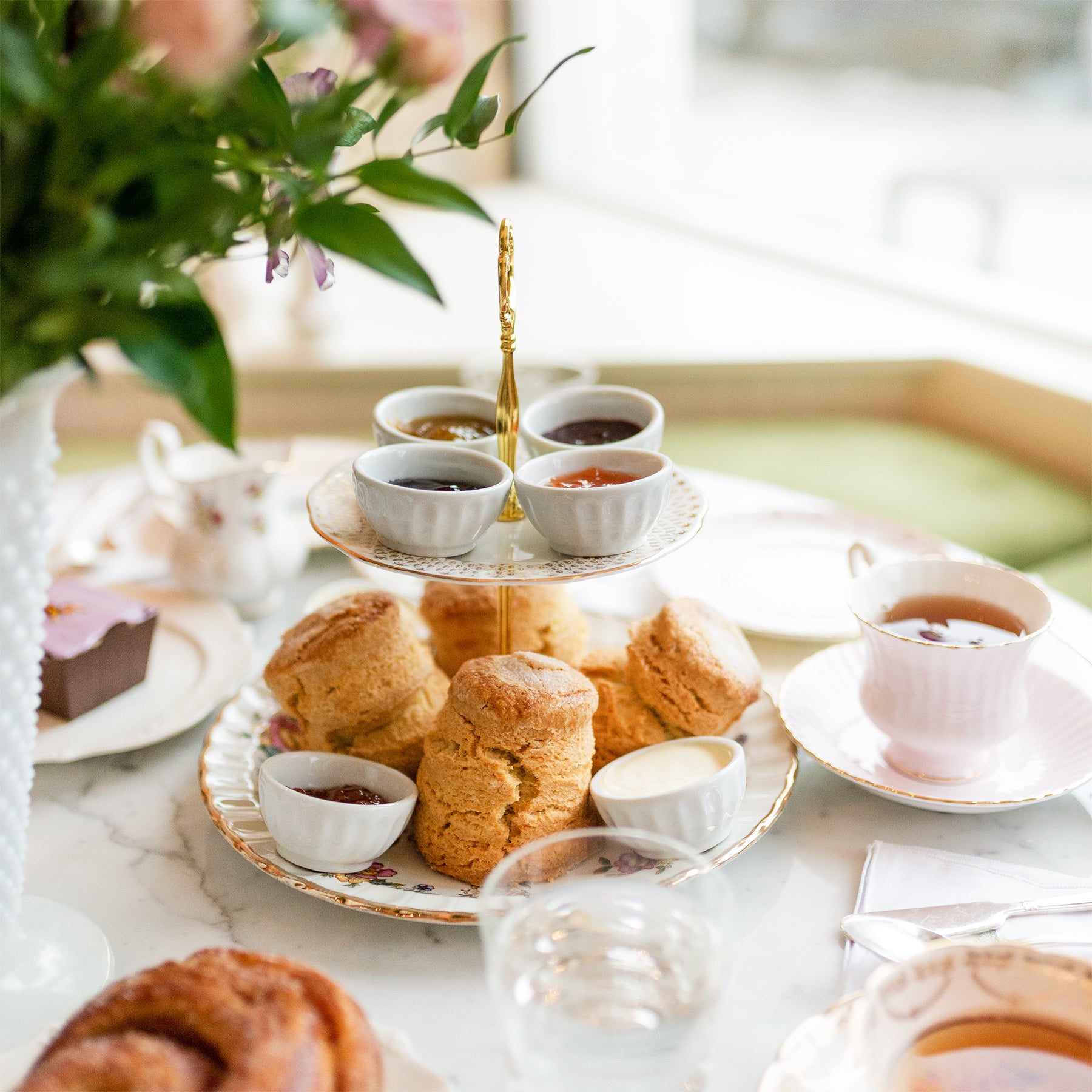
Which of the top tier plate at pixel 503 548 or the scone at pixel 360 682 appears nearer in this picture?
the top tier plate at pixel 503 548

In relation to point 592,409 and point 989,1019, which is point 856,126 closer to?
point 592,409

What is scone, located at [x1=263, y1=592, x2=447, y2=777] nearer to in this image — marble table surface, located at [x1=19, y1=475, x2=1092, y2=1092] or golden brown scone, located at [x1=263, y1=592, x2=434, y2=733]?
golden brown scone, located at [x1=263, y1=592, x2=434, y2=733]

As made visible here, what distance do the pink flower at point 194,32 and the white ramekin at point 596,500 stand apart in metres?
0.40

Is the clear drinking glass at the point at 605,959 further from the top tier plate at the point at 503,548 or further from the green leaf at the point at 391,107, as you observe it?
the green leaf at the point at 391,107

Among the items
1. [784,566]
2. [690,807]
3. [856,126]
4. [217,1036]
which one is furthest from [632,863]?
[856,126]

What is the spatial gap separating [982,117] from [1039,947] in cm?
504

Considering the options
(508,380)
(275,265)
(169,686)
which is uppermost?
(275,265)

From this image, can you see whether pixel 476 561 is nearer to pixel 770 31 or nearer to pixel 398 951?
pixel 398 951

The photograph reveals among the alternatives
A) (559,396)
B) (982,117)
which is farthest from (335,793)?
(982,117)

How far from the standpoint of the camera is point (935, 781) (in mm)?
1014

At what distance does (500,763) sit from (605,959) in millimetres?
209

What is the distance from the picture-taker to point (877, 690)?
3.32 ft

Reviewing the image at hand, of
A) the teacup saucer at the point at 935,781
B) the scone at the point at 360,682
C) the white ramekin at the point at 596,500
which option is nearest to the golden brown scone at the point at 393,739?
the scone at the point at 360,682

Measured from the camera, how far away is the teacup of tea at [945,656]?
96cm
